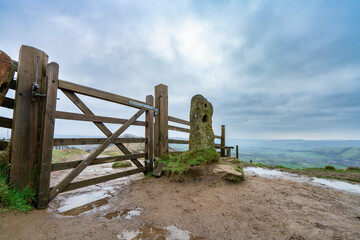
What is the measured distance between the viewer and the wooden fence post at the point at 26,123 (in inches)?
A: 103

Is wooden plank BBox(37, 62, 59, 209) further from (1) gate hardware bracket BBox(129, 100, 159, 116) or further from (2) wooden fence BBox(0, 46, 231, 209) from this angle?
(1) gate hardware bracket BBox(129, 100, 159, 116)

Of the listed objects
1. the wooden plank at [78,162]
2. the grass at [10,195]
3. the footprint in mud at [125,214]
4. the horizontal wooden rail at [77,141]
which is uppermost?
the horizontal wooden rail at [77,141]

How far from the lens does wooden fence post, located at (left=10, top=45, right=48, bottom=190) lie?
8.61ft

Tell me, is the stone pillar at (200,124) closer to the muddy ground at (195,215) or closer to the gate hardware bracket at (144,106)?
the gate hardware bracket at (144,106)

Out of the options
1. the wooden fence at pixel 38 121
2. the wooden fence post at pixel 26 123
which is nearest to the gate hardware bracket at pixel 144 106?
the wooden fence at pixel 38 121

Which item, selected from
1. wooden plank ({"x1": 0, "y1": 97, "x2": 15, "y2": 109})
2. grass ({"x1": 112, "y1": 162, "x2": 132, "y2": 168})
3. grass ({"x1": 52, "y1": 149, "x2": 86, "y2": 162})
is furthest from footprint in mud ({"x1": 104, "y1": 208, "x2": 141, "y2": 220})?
grass ({"x1": 52, "y1": 149, "x2": 86, "y2": 162})

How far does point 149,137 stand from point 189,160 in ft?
5.31

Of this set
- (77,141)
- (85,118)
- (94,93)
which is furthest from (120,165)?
(94,93)

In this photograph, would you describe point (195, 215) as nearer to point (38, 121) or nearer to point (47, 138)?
point (47, 138)

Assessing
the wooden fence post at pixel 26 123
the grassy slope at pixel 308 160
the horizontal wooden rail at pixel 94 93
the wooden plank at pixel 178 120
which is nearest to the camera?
the wooden fence post at pixel 26 123

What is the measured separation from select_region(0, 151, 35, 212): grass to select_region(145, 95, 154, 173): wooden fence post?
289cm

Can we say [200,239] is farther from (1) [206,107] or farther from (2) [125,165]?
(2) [125,165]

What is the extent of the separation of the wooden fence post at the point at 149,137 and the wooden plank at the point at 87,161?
45 cm

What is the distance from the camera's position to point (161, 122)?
5574mm
